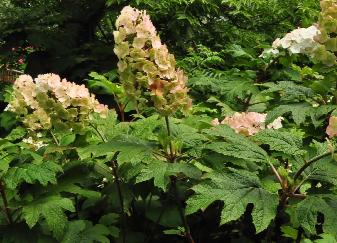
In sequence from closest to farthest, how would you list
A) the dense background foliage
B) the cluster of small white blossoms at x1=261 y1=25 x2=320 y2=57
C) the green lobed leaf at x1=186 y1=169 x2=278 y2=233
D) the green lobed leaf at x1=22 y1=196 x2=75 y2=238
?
1. the green lobed leaf at x1=186 y1=169 x2=278 y2=233
2. the dense background foliage
3. the green lobed leaf at x1=22 y1=196 x2=75 y2=238
4. the cluster of small white blossoms at x1=261 y1=25 x2=320 y2=57

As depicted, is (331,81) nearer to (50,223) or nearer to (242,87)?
(242,87)

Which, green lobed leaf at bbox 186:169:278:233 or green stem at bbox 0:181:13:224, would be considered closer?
green lobed leaf at bbox 186:169:278:233

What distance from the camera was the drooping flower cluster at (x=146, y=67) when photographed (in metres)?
1.86

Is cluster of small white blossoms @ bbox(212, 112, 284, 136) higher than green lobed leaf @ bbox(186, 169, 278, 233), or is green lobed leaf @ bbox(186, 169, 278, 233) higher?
cluster of small white blossoms @ bbox(212, 112, 284, 136)

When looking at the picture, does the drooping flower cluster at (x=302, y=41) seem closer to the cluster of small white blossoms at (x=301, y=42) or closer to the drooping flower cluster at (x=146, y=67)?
the cluster of small white blossoms at (x=301, y=42)

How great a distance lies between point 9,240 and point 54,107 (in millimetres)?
537

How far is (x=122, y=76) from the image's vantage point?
2.00 metres

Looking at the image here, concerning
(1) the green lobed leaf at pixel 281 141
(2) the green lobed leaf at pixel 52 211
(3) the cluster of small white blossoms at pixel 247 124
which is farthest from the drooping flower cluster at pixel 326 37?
(2) the green lobed leaf at pixel 52 211

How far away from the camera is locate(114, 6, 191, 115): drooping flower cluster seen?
6.11 ft

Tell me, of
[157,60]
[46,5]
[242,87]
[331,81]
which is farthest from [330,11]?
[46,5]

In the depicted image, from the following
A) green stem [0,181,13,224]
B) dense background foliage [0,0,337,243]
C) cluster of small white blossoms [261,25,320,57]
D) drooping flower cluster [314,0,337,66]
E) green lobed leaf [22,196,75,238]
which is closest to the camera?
dense background foliage [0,0,337,243]

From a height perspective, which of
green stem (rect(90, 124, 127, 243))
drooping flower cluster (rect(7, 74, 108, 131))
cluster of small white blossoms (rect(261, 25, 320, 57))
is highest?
drooping flower cluster (rect(7, 74, 108, 131))

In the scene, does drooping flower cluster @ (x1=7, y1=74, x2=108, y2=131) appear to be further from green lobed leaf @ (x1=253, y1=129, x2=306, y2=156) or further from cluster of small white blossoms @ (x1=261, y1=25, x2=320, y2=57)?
cluster of small white blossoms @ (x1=261, y1=25, x2=320, y2=57)

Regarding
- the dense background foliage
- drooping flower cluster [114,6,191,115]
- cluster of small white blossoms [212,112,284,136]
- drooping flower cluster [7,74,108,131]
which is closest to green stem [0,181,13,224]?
the dense background foliage
